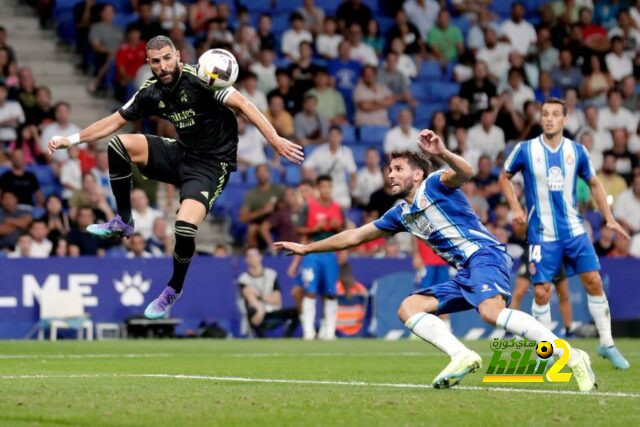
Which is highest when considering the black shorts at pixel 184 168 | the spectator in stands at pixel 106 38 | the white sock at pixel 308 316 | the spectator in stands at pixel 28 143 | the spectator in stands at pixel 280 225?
the spectator in stands at pixel 106 38

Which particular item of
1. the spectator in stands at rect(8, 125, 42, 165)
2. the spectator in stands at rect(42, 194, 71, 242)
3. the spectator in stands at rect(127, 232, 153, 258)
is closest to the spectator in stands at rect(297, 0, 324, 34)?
the spectator in stands at rect(8, 125, 42, 165)

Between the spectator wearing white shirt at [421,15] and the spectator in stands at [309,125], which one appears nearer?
the spectator in stands at [309,125]

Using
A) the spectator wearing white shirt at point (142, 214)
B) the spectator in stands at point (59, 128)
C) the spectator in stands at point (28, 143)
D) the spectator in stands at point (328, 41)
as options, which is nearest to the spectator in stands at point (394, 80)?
the spectator in stands at point (328, 41)

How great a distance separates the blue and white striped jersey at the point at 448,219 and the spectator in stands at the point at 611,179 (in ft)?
46.9

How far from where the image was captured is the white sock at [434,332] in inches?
391

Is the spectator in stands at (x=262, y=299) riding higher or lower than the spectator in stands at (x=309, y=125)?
lower

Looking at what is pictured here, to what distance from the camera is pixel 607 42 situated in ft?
92.8

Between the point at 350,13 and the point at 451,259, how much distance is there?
1653 centimetres

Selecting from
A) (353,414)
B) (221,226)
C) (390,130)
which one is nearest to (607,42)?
(390,130)

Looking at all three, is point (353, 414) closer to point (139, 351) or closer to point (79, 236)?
point (139, 351)

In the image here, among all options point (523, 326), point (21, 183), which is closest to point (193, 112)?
point (523, 326)

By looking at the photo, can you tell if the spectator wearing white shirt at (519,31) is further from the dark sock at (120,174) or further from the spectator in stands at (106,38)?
the dark sock at (120,174)

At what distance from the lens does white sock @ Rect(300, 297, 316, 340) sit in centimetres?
2042

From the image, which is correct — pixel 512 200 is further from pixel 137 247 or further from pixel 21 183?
pixel 21 183
